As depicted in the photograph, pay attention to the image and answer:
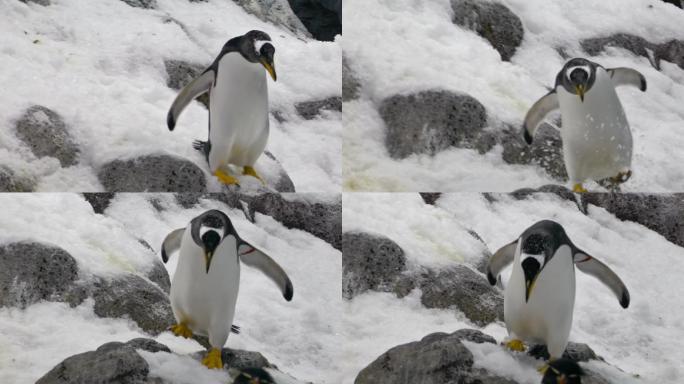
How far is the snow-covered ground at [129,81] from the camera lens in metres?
3.40

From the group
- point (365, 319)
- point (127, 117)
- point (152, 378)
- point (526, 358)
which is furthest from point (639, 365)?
point (127, 117)

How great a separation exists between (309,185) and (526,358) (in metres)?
0.87

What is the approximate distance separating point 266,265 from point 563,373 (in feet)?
3.08

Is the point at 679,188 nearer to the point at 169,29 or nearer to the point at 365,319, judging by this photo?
the point at 365,319

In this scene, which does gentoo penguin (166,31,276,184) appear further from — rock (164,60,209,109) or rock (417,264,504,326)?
rock (417,264,504,326)

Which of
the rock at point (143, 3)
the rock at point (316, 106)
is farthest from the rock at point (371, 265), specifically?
the rock at point (143, 3)

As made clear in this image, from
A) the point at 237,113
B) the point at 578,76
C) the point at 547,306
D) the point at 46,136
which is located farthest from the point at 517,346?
the point at 46,136

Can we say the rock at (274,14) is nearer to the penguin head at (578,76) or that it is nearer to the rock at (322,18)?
the rock at (322,18)

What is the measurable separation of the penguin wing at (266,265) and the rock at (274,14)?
80 centimetres

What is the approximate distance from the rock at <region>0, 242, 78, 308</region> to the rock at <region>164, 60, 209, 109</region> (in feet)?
2.14

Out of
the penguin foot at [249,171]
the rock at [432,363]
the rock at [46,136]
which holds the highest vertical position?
the penguin foot at [249,171]

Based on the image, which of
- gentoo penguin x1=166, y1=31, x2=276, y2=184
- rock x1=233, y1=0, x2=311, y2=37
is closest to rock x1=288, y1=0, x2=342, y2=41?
rock x1=233, y1=0, x2=311, y2=37

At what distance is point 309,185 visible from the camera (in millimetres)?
3510

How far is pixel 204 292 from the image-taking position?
3.20m
